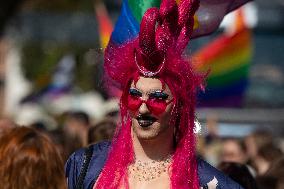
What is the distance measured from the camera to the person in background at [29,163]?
4.57 metres

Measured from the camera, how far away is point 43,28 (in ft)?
116

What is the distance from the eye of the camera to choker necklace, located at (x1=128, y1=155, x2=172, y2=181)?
175 inches

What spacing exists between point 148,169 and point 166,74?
40cm

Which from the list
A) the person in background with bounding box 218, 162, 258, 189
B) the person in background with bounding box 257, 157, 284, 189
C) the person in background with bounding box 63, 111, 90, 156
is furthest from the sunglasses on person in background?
the person in background with bounding box 63, 111, 90, 156

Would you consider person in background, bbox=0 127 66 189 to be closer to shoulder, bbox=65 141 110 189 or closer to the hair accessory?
shoulder, bbox=65 141 110 189

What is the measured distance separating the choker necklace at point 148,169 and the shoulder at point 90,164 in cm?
15

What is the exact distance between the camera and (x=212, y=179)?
445cm

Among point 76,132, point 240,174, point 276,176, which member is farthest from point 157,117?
point 76,132

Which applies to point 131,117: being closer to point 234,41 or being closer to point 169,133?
point 169,133

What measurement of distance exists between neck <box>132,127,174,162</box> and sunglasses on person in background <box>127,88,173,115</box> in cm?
12

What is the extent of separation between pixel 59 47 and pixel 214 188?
28.2 m

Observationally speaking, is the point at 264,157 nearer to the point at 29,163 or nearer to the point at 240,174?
the point at 240,174

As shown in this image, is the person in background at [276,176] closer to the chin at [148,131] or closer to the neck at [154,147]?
the neck at [154,147]

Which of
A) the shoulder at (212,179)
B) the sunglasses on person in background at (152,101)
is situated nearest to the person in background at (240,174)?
the shoulder at (212,179)
